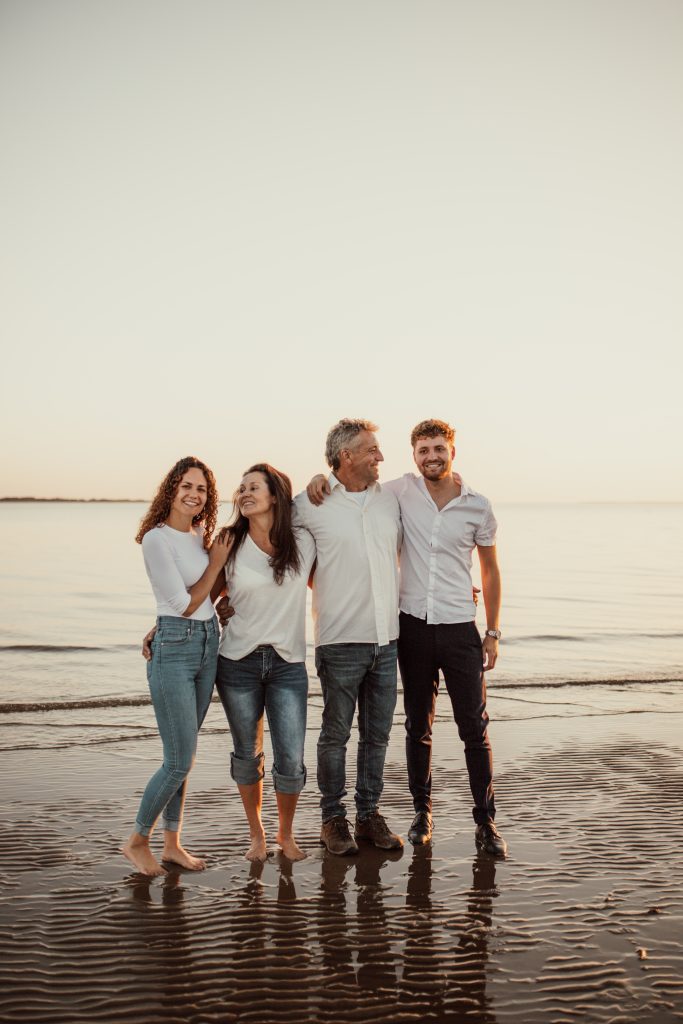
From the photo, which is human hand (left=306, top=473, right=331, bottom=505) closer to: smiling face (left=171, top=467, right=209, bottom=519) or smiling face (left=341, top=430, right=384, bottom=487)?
smiling face (left=341, top=430, right=384, bottom=487)

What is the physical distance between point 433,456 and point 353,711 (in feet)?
5.34

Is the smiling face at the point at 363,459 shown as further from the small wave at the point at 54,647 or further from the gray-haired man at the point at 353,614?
the small wave at the point at 54,647

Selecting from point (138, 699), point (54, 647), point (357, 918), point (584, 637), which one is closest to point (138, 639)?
point (54, 647)

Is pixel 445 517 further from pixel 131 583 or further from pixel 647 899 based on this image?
pixel 131 583

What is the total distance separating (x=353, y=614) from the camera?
200 inches

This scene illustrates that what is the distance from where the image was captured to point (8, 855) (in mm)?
Answer: 5172

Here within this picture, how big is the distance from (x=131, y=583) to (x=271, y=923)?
25.4 metres

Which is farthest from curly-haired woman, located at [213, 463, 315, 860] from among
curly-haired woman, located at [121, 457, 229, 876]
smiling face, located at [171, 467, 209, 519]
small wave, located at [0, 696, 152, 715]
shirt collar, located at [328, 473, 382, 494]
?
small wave, located at [0, 696, 152, 715]

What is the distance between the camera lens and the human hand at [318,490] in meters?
5.17

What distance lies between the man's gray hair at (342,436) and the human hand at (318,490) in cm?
12

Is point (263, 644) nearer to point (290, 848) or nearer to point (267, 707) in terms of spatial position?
point (267, 707)

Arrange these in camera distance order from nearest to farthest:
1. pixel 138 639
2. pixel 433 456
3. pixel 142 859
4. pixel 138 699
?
pixel 142 859, pixel 433 456, pixel 138 699, pixel 138 639

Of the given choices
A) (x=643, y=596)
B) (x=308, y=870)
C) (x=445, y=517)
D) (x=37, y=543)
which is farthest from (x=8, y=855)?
(x=37, y=543)

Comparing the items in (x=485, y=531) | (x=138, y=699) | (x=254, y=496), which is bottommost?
(x=138, y=699)
